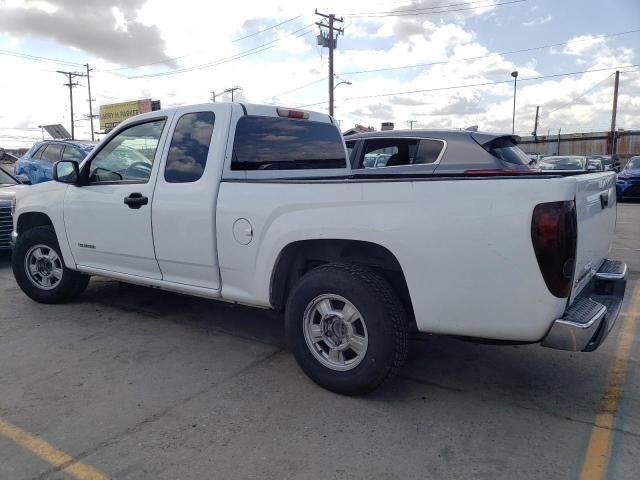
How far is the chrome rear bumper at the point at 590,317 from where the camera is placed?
9.05 feet

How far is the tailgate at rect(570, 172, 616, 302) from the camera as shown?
116 inches

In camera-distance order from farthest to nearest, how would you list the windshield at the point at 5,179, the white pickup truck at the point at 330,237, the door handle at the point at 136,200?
the windshield at the point at 5,179 < the door handle at the point at 136,200 < the white pickup truck at the point at 330,237

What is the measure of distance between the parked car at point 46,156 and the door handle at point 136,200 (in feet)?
28.7

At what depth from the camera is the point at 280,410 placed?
3.27 meters

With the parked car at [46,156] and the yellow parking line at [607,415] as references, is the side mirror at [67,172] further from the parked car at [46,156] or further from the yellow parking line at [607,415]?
the parked car at [46,156]

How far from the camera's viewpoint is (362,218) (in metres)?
3.15

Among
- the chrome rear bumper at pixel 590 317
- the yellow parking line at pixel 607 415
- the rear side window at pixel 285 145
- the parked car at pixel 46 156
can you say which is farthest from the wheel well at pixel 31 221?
the parked car at pixel 46 156

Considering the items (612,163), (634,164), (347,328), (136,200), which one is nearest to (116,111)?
(612,163)

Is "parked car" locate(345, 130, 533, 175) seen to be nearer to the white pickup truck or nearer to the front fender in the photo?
the white pickup truck

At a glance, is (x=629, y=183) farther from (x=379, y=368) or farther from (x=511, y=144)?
(x=379, y=368)

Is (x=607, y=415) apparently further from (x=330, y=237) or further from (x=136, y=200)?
(x=136, y=200)

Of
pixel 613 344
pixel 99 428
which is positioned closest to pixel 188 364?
pixel 99 428

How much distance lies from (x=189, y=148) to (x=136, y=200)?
0.63m

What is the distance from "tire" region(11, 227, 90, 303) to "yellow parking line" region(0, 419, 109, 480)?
2418mm
